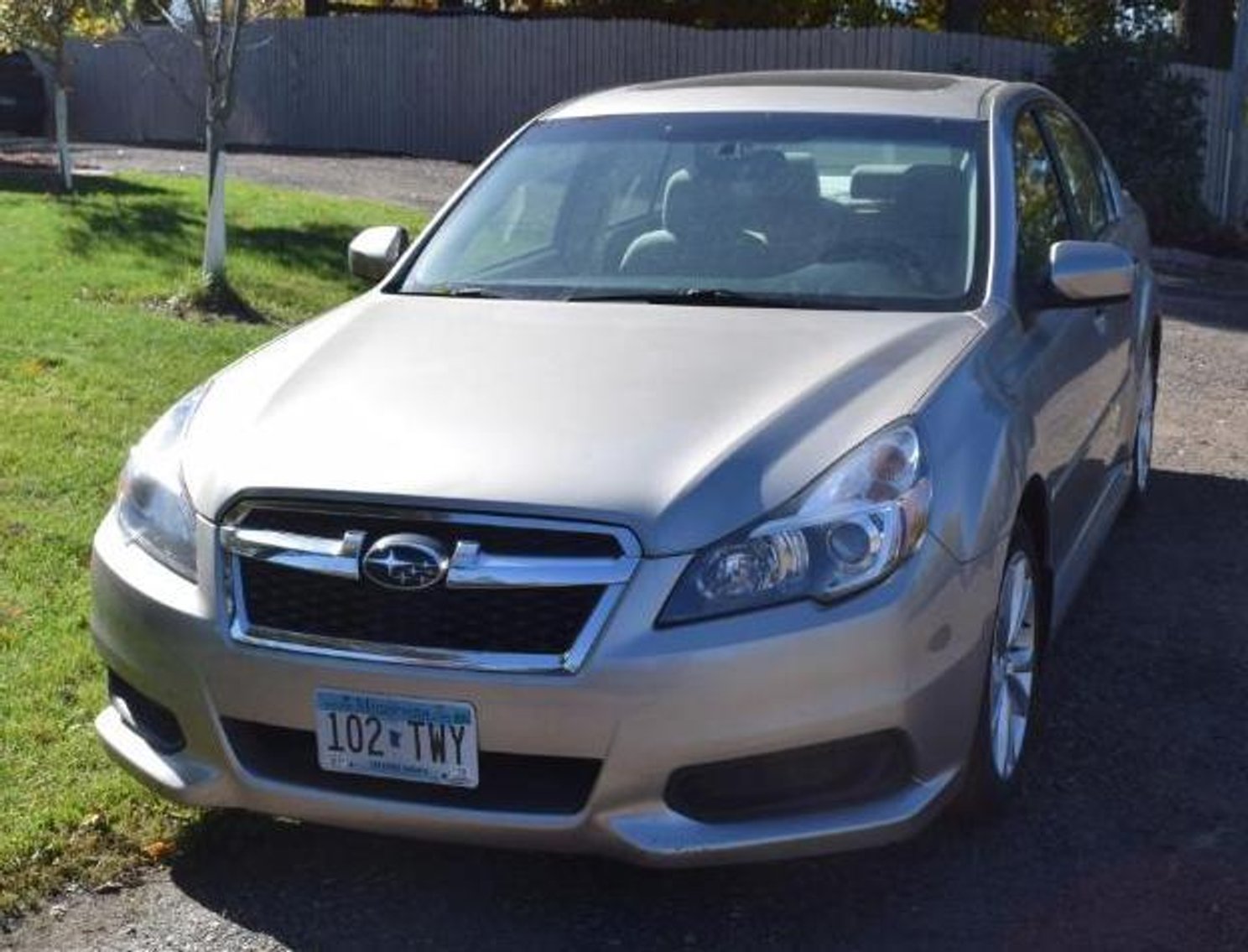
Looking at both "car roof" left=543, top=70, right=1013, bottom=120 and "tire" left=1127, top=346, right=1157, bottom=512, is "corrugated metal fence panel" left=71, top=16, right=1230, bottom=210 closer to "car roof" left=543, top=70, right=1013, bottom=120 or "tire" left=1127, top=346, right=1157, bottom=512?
"tire" left=1127, top=346, right=1157, bottom=512

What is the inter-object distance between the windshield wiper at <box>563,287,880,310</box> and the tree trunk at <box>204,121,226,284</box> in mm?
6622

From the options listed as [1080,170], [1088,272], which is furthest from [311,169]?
[1088,272]

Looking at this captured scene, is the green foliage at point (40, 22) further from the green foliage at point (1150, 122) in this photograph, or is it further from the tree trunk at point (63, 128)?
the green foliage at point (1150, 122)

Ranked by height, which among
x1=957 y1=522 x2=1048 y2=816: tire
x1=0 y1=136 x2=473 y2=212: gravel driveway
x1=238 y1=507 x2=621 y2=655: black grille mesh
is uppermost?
x1=238 y1=507 x2=621 y2=655: black grille mesh

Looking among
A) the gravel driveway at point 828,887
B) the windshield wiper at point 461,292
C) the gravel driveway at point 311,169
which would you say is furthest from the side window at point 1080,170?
the gravel driveway at point 311,169

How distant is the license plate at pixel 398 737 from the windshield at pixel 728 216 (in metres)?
1.66

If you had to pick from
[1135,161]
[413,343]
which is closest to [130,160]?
[1135,161]

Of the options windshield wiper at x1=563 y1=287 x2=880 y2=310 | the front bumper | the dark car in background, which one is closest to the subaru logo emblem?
the front bumper

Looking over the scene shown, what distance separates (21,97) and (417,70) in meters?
7.57

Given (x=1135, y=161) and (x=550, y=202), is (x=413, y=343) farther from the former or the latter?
(x=1135, y=161)

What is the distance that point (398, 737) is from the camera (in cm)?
384

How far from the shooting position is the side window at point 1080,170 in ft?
20.7

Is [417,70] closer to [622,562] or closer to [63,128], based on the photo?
[63,128]

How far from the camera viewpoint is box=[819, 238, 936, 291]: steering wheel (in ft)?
16.8
